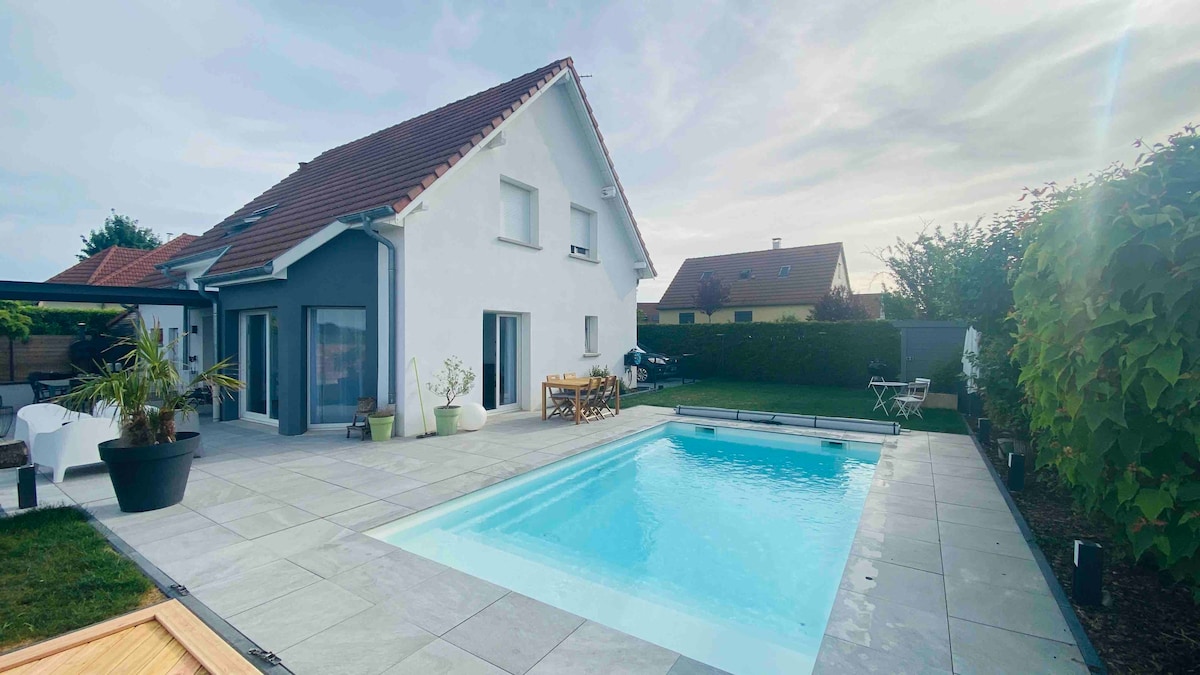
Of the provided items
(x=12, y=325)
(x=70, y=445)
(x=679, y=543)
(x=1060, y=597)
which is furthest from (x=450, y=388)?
(x=12, y=325)

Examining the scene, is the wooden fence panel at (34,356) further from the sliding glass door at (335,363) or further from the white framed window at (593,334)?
the white framed window at (593,334)

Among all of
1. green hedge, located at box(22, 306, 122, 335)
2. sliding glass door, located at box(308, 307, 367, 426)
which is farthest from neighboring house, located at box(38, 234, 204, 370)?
sliding glass door, located at box(308, 307, 367, 426)

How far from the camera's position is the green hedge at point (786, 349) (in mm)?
18059

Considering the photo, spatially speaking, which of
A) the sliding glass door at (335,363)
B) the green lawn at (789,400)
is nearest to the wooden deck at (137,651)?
the sliding glass door at (335,363)

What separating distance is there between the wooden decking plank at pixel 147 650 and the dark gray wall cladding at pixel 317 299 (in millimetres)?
6771

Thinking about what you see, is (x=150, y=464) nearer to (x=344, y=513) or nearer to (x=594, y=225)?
(x=344, y=513)

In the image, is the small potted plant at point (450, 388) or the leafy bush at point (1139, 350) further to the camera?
the small potted plant at point (450, 388)

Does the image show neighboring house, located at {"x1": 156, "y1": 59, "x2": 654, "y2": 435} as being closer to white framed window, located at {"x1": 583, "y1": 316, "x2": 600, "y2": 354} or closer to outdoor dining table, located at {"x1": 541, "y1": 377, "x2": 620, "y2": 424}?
white framed window, located at {"x1": 583, "y1": 316, "x2": 600, "y2": 354}

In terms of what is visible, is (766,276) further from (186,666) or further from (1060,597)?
(186,666)

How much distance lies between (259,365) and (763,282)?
27.5 meters

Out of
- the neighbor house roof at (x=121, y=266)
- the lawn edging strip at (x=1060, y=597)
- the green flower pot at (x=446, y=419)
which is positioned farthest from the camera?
the neighbor house roof at (x=121, y=266)

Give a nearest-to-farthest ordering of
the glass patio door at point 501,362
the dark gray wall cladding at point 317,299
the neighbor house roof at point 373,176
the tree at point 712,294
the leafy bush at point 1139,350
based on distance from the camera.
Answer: the leafy bush at point 1139,350, the dark gray wall cladding at point 317,299, the neighbor house roof at point 373,176, the glass patio door at point 501,362, the tree at point 712,294

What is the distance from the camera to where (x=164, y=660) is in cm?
303

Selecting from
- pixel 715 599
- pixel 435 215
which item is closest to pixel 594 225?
pixel 435 215
